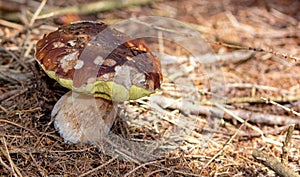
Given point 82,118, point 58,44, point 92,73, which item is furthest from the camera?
point 82,118

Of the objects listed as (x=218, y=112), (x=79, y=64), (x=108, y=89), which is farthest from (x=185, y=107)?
(x=79, y=64)

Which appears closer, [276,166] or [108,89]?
[108,89]

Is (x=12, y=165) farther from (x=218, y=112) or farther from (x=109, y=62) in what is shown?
(x=218, y=112)

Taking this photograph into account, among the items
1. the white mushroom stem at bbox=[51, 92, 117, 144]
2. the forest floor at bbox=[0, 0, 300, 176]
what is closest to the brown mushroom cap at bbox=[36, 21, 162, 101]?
the white mushroom stem at bbox=[51, 92, 117, 144]

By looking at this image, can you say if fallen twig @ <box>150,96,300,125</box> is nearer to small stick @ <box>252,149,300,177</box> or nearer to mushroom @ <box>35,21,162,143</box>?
mushroom @ <box>35,21,162,143</box>

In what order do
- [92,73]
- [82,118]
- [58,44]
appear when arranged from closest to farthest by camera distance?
[92,73] → [58,44] → [82,118]

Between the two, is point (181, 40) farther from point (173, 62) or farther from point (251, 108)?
point (251, 108)

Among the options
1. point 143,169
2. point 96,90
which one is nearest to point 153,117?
point 143,169

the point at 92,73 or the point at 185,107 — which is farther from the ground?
the point at 92,73
